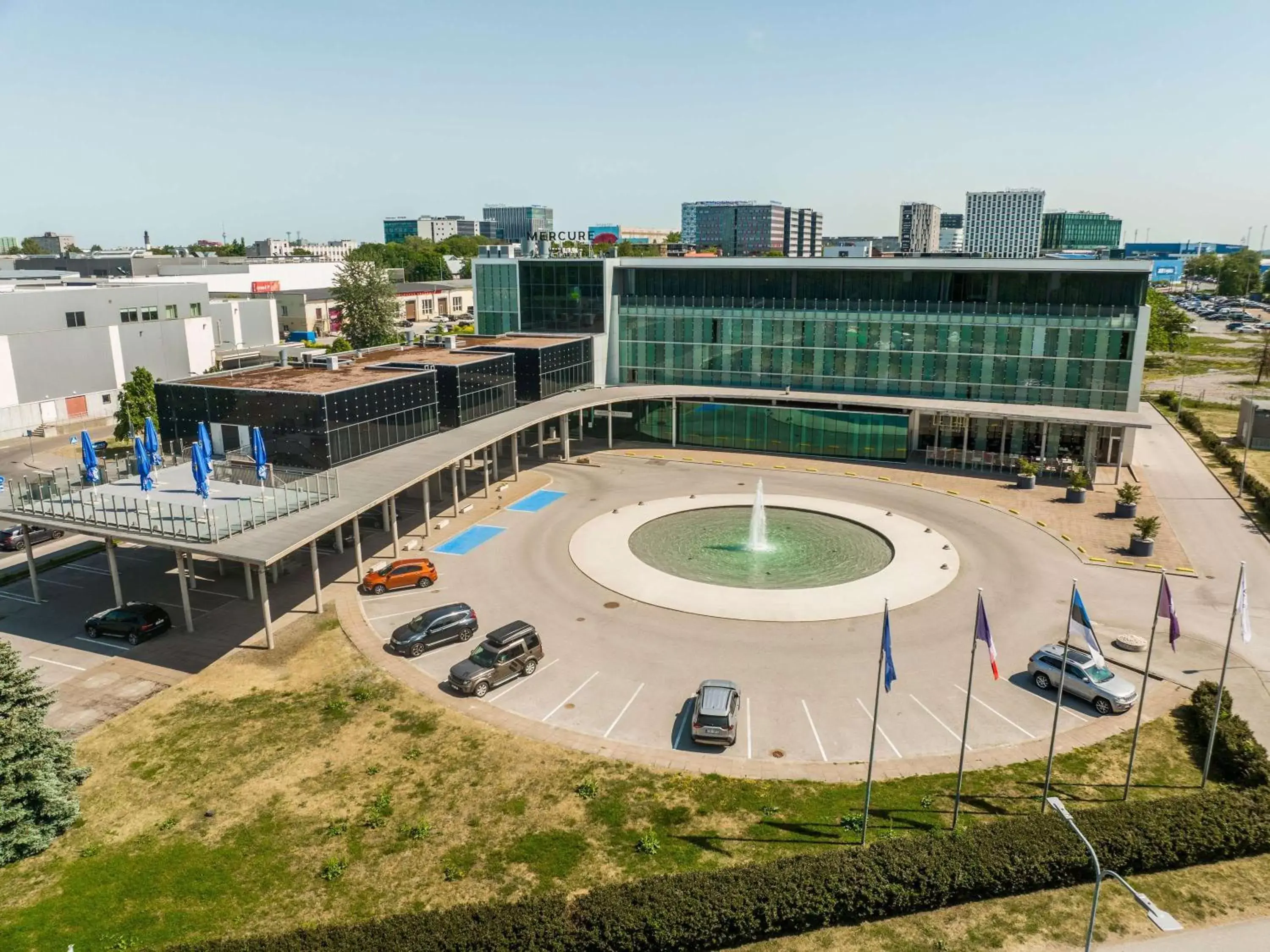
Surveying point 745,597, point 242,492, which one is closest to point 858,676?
point 745,597

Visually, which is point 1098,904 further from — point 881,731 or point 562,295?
point 562,295

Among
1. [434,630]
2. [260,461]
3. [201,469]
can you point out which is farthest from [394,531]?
[434,630]

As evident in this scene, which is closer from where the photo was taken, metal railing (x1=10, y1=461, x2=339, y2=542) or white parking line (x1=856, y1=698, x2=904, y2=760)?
white parking line (x1=856, y1=698, x2=904, y2=760)

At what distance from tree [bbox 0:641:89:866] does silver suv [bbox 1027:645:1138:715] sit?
3155 cm

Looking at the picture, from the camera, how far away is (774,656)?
3341cm

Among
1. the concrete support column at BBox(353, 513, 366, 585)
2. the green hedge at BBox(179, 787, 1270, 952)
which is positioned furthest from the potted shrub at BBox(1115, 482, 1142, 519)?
the concrete support column at BBox(353, 513, 366, 585)

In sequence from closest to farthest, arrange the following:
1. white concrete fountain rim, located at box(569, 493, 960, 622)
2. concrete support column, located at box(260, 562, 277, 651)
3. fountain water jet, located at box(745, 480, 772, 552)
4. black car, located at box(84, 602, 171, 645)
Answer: concrete support column, located at box(260, 562, 277, 651) → black car, located at box(84, 602, 171, 645) → white concrete fountain rim, located at box(569, 493, 960, 622) → fountain water jet, located at box(745, 480, 772, 552)

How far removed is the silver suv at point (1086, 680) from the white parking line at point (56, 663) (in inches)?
1442

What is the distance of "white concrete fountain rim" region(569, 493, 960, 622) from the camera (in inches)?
1487

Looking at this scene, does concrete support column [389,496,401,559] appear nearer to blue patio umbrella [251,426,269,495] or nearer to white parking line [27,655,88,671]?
blue patio umbrella [251,426,269,495]

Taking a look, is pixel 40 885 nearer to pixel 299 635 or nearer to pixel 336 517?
pixel 299 635

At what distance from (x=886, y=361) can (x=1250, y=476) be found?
25993 mm

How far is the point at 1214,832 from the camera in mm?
22094

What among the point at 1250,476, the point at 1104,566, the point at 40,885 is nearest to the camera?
the point at 40,885
